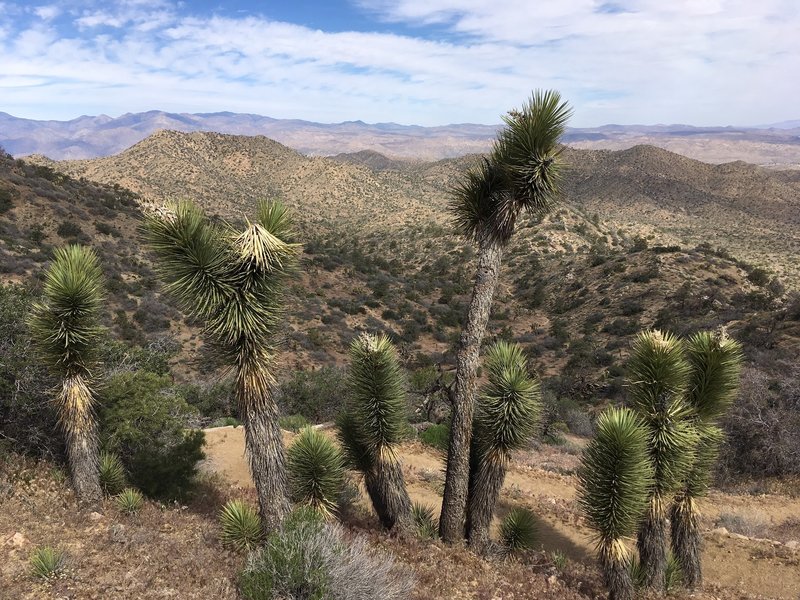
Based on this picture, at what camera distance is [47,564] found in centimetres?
532

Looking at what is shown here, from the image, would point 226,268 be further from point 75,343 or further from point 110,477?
point 110,477

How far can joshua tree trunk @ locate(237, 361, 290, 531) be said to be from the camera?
638 cm

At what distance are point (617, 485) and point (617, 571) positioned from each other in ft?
4.28

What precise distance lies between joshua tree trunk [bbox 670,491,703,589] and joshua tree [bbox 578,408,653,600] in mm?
1183

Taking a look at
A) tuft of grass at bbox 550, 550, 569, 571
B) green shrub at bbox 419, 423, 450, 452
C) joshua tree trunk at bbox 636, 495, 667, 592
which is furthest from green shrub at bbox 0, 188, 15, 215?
joshua tree trunk at bbox 636, 495, 667, 592

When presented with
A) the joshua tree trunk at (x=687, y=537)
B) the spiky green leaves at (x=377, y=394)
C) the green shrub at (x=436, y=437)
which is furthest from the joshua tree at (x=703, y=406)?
the green shrub at (x=436, y=437)

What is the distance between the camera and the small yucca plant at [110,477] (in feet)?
26.8

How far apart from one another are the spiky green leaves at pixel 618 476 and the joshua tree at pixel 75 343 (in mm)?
7187

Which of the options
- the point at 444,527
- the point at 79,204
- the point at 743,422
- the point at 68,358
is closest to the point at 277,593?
the point at 444,527

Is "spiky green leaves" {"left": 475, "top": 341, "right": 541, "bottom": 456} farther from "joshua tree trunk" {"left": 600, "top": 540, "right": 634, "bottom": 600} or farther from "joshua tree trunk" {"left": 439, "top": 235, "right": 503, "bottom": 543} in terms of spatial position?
"joshua tree trunk" {"left": 600, "top": 540, "right": 634, "bottom": 600}

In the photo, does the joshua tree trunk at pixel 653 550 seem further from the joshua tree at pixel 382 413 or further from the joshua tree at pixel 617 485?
the joshua tree at pixel 382 413

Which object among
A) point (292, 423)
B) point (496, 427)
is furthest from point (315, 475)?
point (292, 423)

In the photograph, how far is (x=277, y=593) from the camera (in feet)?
16.1

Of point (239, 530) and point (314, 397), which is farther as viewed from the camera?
point (314, 397)
